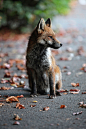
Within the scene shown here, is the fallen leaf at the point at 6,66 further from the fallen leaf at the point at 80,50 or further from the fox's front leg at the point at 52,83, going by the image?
the fox's front leg at the point at 52,83

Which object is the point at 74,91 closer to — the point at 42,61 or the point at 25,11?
the point at 42,61

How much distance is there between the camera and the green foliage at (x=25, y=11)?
13016mm

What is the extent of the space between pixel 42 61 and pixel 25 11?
8.69m

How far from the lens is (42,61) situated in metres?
5.27

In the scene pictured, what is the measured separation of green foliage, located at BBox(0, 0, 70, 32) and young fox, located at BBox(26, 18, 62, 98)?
8025mm

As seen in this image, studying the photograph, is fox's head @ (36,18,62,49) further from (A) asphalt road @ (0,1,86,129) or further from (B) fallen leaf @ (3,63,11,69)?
(B) fallen leaf @ (3,63,11,69)

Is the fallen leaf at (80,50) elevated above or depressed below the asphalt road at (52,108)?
above

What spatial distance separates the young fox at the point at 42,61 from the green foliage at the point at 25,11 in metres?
8.02

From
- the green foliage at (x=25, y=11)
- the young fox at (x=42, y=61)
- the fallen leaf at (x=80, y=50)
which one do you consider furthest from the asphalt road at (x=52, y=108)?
the green foliage at (x=25, y=11)

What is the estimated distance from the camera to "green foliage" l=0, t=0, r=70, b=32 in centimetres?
1302

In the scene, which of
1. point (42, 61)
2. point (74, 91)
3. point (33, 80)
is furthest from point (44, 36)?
point (74, 91)

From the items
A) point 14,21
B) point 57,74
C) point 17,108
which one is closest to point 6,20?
point 14,21

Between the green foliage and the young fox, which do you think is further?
the green foliage

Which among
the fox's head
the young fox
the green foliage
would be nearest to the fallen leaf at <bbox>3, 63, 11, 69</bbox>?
the young fox
